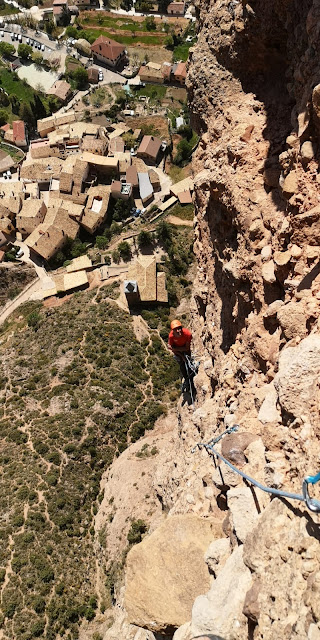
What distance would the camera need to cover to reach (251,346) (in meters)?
15.1

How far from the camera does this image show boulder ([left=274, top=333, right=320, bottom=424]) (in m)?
10.2

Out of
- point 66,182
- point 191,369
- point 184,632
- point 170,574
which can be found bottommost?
point 66,182

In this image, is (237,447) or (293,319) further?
(237,447)

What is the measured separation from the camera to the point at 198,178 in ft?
69.1

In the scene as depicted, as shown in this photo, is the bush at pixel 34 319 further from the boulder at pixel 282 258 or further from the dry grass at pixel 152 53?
the dry grass at pixel 152 53

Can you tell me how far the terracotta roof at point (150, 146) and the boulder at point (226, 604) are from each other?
247 ft

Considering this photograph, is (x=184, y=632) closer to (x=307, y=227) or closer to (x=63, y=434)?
(x=307, y=227)

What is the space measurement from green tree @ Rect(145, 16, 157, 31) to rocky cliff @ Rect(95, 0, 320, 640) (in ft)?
323

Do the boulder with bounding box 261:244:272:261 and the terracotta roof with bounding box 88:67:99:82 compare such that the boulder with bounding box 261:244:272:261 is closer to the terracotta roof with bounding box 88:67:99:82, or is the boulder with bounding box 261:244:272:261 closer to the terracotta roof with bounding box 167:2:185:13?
the terracotta roof with bounding box 88:67:99:82

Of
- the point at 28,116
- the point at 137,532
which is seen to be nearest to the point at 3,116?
the point at 28,116

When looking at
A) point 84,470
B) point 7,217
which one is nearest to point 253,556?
point 84,470

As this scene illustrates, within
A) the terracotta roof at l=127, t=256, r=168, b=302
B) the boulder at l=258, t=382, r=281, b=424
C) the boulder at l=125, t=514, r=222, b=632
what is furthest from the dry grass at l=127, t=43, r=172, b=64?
the boulder at l=125, t=514, r=222, b=632

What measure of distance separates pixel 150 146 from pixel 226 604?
77.5m

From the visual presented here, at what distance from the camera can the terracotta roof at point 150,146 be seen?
75750mm
